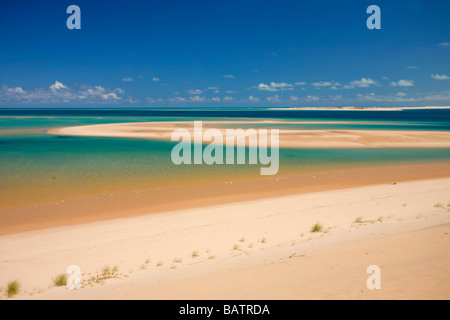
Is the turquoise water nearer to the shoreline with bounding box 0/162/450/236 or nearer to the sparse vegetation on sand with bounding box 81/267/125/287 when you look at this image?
the shoreline with bounding box 0/162/450/236

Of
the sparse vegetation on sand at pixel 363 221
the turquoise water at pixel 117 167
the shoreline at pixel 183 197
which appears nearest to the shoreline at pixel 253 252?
the sparse vegetation on sand at pixel 363 221

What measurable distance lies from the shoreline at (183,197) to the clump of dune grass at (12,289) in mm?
4431

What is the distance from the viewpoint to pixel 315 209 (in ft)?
40.5

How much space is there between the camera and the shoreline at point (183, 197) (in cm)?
1209

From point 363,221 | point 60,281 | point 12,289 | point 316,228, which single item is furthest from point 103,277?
point 363,221

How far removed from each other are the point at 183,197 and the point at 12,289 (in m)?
8.58

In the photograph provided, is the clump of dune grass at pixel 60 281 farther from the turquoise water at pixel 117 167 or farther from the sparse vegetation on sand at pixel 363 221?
the turquoise water at pixel 117 167

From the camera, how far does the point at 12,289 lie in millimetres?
6715

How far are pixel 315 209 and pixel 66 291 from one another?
834 centimetres

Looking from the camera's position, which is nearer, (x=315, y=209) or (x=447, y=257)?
(x=447, y=257)

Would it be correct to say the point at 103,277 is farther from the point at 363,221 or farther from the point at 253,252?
the point at 363,221

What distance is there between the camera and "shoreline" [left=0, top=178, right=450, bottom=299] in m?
6.27
